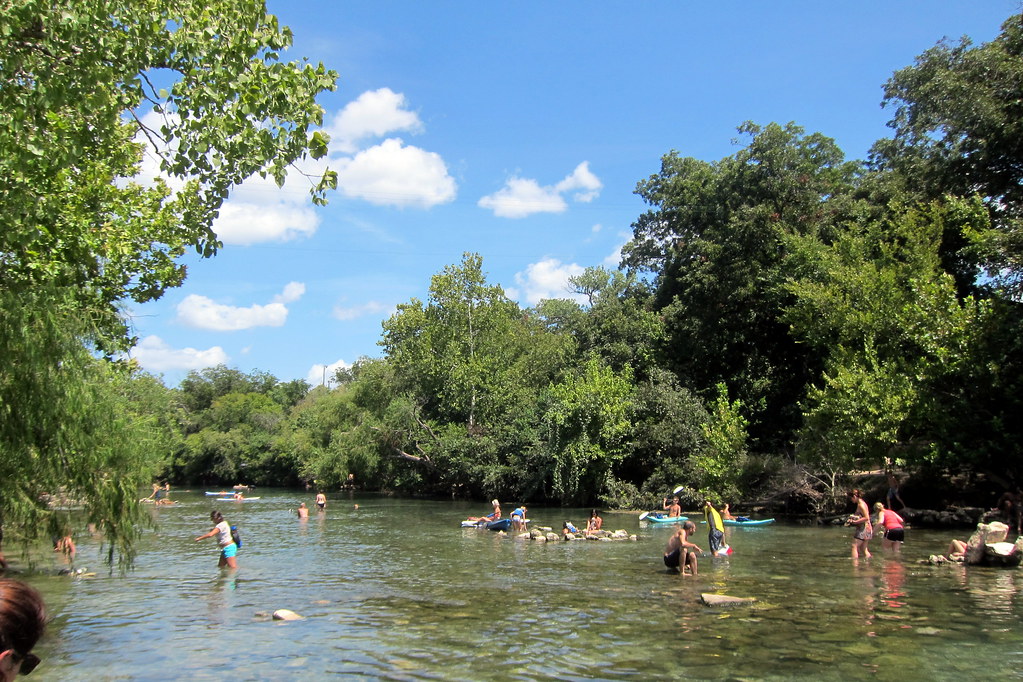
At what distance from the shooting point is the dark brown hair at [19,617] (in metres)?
2.59

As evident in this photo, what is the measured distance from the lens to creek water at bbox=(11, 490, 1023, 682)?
9828 millimetres

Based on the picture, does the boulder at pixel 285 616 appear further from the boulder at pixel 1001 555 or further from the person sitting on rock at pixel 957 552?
the boulder at pixel 1001 555

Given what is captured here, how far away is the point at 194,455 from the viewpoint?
8212 centimetres

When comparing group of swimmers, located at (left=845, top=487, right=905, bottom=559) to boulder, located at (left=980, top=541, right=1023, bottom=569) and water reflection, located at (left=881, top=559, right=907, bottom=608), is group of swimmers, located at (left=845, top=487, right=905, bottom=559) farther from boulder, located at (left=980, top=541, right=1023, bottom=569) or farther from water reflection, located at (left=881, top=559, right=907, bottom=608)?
boulder, located at (left=980, top=541, right=1023, bottom=569)

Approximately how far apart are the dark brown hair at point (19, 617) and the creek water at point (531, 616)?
110 inches

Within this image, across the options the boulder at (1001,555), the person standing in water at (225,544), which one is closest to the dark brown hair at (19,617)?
the person standing in water at (225,544)

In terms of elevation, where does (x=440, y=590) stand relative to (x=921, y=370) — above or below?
below

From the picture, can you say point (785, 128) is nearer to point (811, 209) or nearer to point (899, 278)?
point (811, 209)

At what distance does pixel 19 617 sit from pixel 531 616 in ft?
37.0

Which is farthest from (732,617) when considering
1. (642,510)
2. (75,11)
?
(642,510)

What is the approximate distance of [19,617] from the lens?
2.62 m

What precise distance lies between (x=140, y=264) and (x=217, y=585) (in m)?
7.74

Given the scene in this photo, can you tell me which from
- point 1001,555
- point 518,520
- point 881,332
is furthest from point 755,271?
point 1001,555

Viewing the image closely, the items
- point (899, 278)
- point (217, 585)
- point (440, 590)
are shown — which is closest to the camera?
point (440, 590)
